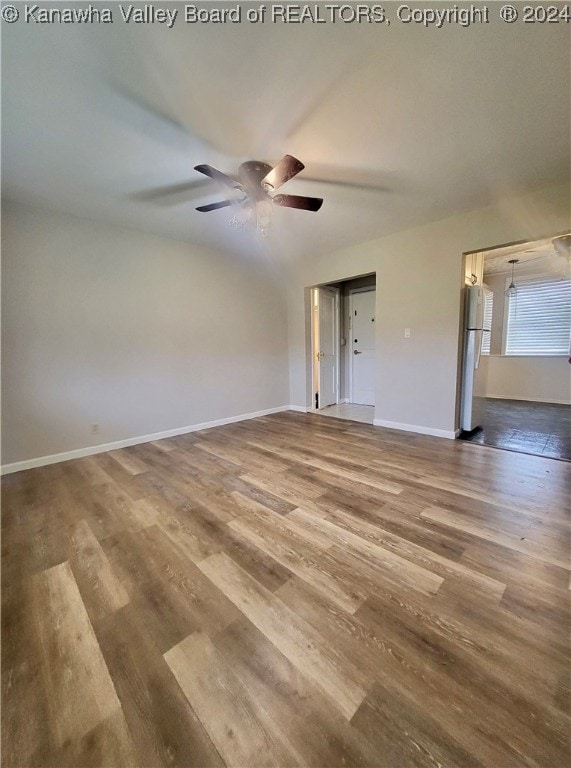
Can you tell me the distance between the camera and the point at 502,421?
387 centimetres

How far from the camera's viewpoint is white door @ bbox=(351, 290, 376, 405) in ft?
15.9

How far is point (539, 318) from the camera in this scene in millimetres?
4957

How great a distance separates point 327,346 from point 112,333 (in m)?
3.21

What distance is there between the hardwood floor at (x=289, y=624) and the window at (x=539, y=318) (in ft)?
12.7

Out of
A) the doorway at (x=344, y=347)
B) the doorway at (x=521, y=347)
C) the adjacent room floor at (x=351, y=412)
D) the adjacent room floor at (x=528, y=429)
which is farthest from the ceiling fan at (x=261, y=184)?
the adjacent room floor at (x=528, y=429)

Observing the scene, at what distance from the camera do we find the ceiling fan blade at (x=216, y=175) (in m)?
1.74

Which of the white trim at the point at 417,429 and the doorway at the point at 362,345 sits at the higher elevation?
the doorway at the point at 362,345

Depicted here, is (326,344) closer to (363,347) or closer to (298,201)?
(363,347)

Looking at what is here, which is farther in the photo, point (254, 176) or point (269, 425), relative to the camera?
point (269, 425)

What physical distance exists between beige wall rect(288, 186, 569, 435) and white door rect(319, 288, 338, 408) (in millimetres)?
768

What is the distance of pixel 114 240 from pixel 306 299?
2.66m

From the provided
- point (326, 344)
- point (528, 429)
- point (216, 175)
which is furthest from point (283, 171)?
point (528, 429)

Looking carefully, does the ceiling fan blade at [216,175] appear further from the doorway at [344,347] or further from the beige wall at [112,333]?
the doorway at [344,347]

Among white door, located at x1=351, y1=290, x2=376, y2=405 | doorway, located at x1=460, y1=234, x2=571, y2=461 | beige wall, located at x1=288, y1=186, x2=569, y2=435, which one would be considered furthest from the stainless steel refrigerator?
white door, located at x1=351, y1=290, x2=376, y2=405
